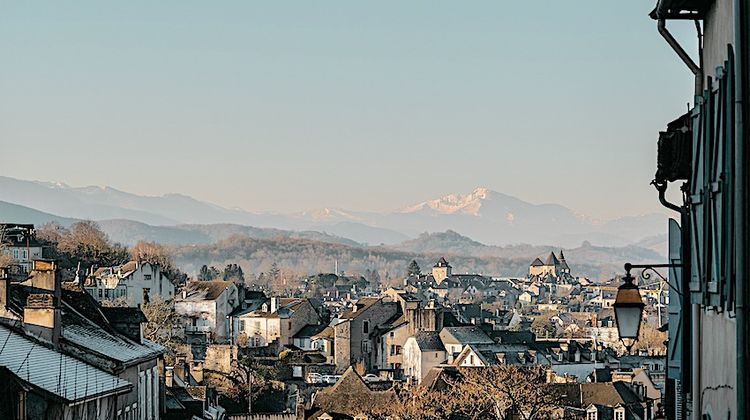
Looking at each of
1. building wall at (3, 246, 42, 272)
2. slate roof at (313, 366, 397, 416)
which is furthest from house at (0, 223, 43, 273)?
slate roof at (313, 366, 397, 416)

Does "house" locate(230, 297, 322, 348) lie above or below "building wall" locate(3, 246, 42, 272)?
below

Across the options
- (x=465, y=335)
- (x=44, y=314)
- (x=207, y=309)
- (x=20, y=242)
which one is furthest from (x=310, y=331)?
(x=44, y=314)

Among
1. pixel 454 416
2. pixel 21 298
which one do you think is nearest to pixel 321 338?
pixel 454 416

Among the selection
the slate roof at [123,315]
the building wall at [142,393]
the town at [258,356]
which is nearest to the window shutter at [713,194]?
the town at [258,356]

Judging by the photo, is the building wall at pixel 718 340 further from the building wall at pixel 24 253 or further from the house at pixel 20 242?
the house at pixel 20 242

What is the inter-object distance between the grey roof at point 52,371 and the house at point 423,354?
83.8 metres

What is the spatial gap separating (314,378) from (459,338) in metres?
17.5

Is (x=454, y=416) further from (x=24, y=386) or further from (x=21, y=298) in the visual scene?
(x=24, y=386)

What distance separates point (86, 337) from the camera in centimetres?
3309

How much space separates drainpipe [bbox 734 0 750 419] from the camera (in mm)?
9680

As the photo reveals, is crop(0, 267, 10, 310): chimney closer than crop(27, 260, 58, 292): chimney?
Yes

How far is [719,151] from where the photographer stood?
1091 centimetres

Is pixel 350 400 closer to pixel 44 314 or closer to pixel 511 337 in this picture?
Result: pixel 44 314

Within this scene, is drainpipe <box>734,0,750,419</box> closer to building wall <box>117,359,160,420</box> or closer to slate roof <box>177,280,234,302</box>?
building wall <box>117,359,160,420</box>
